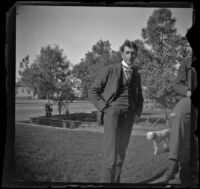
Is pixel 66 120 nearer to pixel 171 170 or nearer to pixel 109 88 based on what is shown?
pixel 109 88

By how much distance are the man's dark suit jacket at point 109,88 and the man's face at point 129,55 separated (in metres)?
0.12

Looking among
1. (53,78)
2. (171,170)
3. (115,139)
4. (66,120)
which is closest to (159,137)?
(171,170)

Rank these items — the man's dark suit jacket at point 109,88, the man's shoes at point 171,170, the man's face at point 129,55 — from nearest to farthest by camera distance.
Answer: the man's dark suit jacket at point 109,88 → the man's face at point 129,55 → the man's shoes at point 171,170

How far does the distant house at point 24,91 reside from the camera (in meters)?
4.94

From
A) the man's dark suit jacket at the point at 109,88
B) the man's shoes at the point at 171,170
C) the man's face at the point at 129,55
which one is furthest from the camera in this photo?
the man's shoes at the point at 171,170

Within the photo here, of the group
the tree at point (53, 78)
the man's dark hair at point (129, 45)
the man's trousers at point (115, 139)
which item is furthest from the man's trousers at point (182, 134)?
the tree at point (53, 78)

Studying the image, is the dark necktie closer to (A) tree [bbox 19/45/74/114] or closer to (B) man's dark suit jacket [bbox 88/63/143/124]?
(B) man's dark suit jacket [bbox 88/63/143/124]

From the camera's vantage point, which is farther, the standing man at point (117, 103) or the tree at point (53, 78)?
the tree at point (53, 78)

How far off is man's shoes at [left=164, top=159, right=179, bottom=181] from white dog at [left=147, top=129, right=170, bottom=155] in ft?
0.75

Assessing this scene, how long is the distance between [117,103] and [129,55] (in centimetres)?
78

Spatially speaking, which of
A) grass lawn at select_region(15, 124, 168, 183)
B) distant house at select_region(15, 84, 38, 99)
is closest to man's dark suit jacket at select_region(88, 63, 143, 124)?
grass lawn at select_region(15, 124, 168, 183)

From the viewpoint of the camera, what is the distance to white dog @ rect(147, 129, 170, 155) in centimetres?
497

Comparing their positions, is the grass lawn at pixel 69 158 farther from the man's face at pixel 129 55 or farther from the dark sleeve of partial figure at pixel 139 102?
the man's face at pixel 129 55

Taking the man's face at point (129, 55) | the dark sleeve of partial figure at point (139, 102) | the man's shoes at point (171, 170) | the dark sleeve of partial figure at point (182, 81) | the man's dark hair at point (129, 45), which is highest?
the man's dark hair at point (129, 45)
